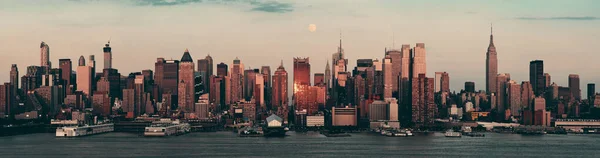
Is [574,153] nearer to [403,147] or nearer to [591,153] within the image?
[591,153]

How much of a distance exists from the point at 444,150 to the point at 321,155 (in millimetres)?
29469

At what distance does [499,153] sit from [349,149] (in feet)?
87.6

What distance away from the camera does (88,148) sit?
186250 millimetres

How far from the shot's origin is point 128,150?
177500 mm

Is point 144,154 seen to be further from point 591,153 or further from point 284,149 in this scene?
point 591,153

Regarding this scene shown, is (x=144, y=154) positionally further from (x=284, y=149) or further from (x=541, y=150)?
(x=541, y=150)

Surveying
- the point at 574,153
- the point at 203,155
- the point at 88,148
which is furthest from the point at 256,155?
the point at 574,153

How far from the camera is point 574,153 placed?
180 m

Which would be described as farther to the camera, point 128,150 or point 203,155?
point 128,150

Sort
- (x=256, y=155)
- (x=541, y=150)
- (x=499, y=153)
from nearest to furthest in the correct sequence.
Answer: (x=256, y=155) < (x=499, y=153) < (x=541, y=150)

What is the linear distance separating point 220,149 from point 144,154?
21780 millimetres

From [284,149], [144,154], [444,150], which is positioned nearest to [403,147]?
[444,150]

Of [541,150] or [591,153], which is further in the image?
[541,150]

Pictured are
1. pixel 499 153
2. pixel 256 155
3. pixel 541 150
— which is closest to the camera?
pixel 256 155
